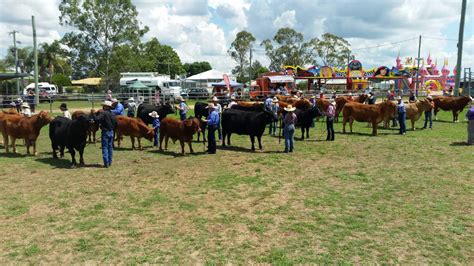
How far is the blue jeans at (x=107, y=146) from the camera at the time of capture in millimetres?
9914

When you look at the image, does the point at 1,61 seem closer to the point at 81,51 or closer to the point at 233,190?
the point at 81,51

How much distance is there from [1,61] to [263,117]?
256 ft

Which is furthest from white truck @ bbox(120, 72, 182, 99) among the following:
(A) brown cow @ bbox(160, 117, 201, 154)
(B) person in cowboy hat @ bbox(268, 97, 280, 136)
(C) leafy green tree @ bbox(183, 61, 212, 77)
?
(C) leafy green tree @ bbox(183, 61, 212, 77)

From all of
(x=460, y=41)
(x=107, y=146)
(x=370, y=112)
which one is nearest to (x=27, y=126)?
(x=107, y=146)

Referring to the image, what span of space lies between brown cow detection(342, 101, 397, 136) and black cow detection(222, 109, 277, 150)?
15.1 ft

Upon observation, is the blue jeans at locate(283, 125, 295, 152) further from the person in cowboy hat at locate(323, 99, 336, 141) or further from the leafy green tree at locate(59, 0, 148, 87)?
the leafy green tree at locate(59, 0, 148, 87)

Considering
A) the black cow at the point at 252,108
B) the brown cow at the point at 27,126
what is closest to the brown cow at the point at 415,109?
the black cow at the point at 252,108

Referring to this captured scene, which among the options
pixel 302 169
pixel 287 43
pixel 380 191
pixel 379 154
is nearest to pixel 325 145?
pixel 379 154

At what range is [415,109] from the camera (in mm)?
16812

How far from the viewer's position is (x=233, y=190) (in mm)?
7984

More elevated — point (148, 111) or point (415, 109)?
point (415, 109)

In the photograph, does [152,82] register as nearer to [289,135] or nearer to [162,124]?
[162,124]

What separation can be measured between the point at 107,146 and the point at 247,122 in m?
4.70

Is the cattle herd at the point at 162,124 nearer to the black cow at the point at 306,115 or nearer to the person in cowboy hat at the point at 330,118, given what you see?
the black cow at the point at 306,115
